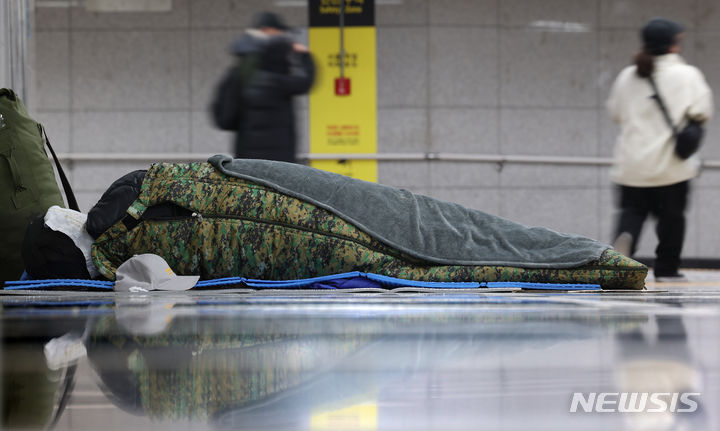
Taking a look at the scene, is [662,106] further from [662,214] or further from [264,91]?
[264,91]

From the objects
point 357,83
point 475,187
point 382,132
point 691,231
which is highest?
point 357,83

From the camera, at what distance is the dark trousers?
309cm

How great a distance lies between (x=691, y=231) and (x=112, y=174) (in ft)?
14.4

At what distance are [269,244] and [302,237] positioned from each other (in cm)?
9

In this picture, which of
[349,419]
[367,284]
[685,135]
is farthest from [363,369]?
[685,135]

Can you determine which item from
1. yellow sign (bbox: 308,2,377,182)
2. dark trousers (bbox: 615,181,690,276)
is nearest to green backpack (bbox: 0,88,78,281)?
dark trousers (bbox: 615,181,690,276)

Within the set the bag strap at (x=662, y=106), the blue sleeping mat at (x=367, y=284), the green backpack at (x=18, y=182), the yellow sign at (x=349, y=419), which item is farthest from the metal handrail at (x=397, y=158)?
the yellow sign at (x=349, y=419)

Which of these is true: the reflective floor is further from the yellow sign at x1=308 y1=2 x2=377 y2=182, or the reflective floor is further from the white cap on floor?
the yellow sign at x1=308 y1=2 x2=377 y2=182

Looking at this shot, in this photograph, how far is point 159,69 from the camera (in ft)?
17.4

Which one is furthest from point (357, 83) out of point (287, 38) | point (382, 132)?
point (287, 38)

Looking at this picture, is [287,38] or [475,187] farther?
[475,187]

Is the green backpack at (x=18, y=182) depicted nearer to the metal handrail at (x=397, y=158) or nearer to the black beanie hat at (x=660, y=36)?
the black beanie hat at (x=660, y=36)

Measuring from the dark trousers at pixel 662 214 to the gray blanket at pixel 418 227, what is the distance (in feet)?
4.68

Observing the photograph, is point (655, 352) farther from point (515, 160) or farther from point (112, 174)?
point (112, 174)
